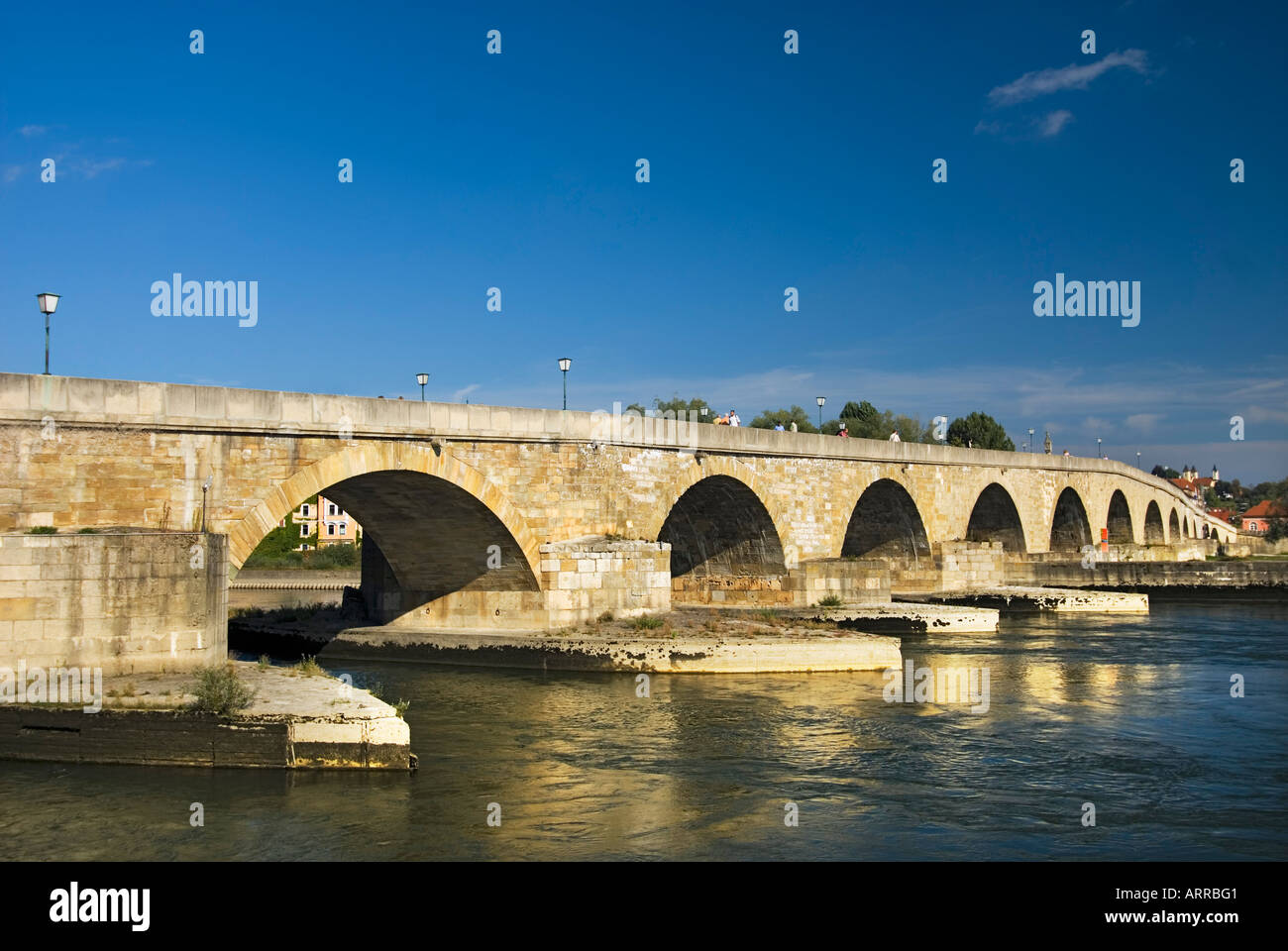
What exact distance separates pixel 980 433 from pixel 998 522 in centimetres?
3788

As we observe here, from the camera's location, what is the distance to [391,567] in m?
23.9

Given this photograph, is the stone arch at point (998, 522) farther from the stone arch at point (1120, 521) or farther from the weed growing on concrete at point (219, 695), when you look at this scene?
the weed growing on concrete at point (219, 695)

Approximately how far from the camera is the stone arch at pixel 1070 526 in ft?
169

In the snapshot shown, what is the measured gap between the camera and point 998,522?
4481 centimetres

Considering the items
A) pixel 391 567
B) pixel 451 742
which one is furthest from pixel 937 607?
pixel 451 742

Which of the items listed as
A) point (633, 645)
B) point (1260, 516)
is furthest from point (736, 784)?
point (1260, 516)

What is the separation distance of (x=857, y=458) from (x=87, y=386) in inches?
889

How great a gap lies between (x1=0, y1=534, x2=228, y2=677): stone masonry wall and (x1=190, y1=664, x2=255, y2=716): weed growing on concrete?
53.4 inches

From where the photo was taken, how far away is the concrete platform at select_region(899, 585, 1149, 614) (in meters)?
33.7

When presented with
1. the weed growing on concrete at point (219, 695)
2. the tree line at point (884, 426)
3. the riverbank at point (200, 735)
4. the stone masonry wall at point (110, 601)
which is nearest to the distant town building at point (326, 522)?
the tree line at point (884, 426)

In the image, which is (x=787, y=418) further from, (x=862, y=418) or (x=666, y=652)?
(x=666, y=652)

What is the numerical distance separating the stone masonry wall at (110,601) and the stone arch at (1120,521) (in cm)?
5337

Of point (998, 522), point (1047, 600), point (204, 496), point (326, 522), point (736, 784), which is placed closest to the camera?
point (736, 784)
